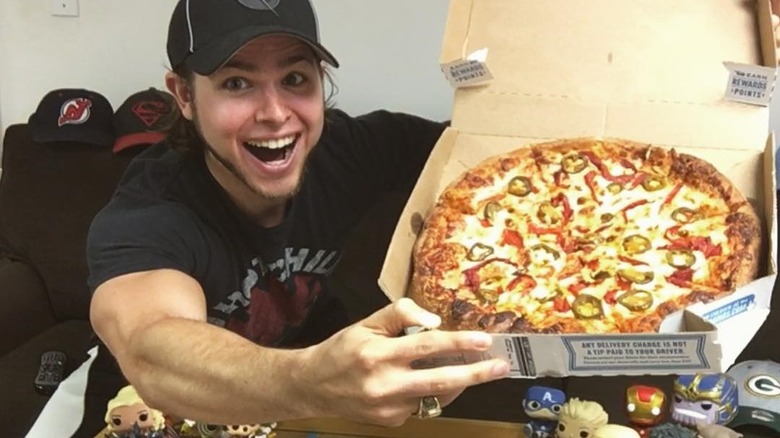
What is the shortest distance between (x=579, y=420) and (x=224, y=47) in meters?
0.79

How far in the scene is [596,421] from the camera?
4.81 feet

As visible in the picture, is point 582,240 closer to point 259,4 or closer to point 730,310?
point 730,310

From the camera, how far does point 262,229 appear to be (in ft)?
4.86

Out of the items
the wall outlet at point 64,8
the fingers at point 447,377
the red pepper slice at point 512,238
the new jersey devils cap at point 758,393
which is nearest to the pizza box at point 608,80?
the red pepper slice at point 512,238

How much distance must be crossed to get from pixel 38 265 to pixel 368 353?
1672mm

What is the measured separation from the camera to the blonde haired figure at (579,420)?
1.46 meters

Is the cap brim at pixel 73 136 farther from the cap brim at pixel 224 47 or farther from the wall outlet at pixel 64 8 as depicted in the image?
the cap brim at pixel 224 47

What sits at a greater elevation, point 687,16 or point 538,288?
point 687,16

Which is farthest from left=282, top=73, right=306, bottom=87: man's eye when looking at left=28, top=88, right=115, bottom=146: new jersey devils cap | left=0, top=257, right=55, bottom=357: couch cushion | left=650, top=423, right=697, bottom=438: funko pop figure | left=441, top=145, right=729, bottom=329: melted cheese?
left=0, top=257, right=55, bottom=357: couch cushion

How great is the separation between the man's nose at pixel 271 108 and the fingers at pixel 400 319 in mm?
560

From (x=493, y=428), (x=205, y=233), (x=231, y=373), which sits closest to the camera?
(x=231, y=373)

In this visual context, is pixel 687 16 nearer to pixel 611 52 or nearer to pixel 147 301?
pixel 611 52

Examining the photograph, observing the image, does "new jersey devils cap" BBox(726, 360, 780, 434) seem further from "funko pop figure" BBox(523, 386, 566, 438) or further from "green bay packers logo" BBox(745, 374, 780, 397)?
"funko pop figure" BBox(523, 386, 566, 438)

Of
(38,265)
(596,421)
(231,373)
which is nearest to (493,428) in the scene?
(596,421)
